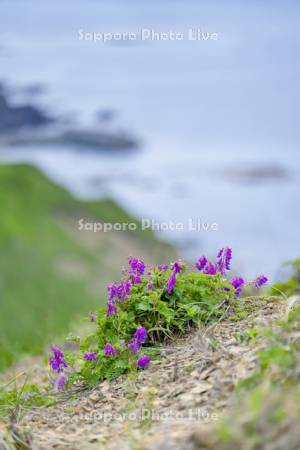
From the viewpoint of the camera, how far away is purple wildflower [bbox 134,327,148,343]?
3.39m

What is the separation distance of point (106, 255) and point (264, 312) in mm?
6782

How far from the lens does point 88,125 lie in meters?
11.8

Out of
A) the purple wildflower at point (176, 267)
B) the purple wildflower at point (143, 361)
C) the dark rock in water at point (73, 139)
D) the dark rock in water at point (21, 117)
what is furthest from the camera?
the dark rock in water at point (73, 139)

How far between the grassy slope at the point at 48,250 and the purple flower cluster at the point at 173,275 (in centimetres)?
393

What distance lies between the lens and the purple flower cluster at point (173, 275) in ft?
11.6

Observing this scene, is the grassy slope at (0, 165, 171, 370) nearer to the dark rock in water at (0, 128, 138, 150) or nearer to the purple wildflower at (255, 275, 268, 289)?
the dark rock in water at (0, 128, 138, 150)

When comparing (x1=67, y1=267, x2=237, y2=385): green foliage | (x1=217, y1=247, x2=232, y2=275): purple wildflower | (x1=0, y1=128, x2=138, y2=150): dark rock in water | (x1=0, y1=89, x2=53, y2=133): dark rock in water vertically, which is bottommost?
(x1=67, y1=267, x2=237, y2=385): green foliage

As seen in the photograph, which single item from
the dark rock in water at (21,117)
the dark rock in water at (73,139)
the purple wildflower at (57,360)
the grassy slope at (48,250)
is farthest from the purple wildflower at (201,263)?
the dark rock in water at (73,139)

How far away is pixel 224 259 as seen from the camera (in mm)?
3693

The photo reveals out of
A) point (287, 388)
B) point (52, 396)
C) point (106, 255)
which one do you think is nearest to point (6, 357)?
point (52, 396)

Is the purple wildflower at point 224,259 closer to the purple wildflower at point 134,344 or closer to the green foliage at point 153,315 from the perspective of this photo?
the green foliage at point 153,315

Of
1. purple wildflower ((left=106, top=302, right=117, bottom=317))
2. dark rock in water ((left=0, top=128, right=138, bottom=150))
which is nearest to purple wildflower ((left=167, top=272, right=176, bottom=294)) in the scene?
purple wildflower ((left=106, top=302, right=117, bottom=317))

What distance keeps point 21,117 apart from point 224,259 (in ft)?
22.3

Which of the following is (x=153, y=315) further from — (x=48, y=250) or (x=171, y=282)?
(x=48, y=250)
